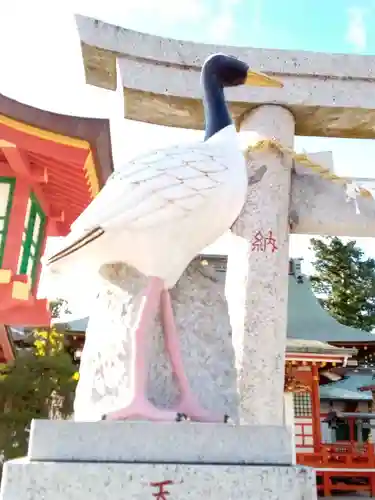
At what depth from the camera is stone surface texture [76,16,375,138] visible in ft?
12.0

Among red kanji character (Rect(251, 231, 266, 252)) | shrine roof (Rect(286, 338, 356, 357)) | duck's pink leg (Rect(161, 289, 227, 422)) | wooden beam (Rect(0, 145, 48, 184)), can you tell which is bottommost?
duck's pink leg (Rect(161, 289, 227, 422))

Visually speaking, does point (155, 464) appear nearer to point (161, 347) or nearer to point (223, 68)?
point (161, 347)

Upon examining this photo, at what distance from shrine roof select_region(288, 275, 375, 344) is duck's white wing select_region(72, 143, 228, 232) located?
8.61m

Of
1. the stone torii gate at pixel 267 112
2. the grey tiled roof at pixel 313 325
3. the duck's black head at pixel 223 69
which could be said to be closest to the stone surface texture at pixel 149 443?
the duck's black head at pixel 223 69

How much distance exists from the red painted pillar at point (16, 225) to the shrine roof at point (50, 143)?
0.50 ft

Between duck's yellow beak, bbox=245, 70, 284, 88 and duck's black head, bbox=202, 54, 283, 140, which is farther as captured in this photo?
duck's yellow beak, bbox=245, 70, 284, 88

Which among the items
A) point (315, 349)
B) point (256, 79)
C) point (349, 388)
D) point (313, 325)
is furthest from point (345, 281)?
point (256, 79)

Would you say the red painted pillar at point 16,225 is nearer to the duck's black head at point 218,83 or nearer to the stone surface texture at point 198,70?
the stone surface texture at point 198,70

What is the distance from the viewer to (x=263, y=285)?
3314mm

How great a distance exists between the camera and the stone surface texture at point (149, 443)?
155 cm

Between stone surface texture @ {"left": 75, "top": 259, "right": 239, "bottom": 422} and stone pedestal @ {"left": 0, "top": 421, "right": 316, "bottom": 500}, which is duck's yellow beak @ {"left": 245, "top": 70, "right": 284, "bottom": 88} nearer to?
stone surface texture @ {"left": 75, "top": 259, "right": 239, "bottom": 422}

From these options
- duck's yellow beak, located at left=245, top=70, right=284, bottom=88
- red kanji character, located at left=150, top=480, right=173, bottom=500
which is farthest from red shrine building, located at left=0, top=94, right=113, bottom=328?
red kanji character, located at left=150, top=480, right=173, bottom=500

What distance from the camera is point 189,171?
6.12 ft

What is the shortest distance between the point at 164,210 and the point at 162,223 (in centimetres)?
4
